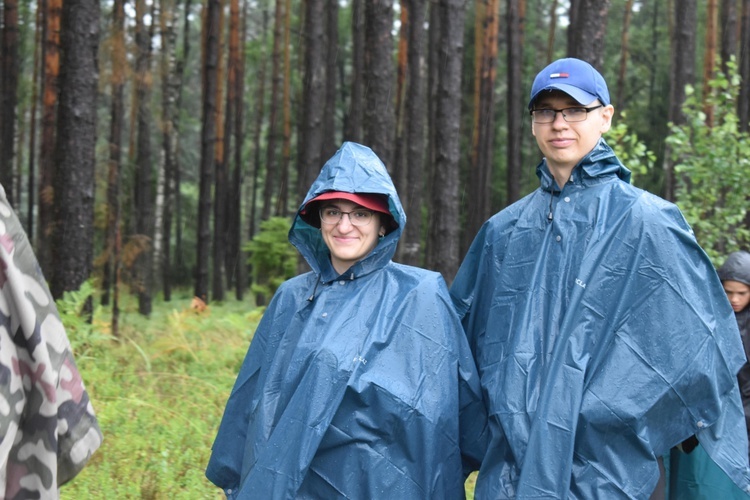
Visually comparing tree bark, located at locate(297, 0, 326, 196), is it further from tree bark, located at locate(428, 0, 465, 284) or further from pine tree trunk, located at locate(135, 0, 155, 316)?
pine tree trunk, located at locate(135, 0, 155, 316)

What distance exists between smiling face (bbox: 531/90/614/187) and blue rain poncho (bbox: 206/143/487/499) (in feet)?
2.15

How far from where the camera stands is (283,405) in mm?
3586

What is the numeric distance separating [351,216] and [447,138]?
901 centimetres

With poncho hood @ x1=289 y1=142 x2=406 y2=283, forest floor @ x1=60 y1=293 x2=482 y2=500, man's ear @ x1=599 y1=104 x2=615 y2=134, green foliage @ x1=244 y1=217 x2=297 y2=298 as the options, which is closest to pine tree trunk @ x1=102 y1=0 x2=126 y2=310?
forest floor @ x1=60 y1=293 x2=482 y2=500

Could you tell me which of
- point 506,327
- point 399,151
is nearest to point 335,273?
point 506,327

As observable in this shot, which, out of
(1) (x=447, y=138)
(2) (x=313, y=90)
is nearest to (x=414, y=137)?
(2) (x=313, y=90)

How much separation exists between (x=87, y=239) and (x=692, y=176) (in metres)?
7.03

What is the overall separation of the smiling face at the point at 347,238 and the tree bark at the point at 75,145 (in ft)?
23.9

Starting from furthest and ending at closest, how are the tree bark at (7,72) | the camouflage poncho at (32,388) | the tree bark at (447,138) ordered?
the tree bark at (7,72), the tree bark at (447,138), the camouflage poncho at (32,388)

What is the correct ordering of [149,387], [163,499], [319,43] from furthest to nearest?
[319,43] < [149,387] < [163,499]

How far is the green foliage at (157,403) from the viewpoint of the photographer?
630 cm

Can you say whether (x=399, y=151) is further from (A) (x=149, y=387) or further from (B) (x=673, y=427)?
(B) (x=673, y=427)

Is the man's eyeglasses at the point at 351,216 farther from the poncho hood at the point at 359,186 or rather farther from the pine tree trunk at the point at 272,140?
the pine tree trunk at the point at 272,140

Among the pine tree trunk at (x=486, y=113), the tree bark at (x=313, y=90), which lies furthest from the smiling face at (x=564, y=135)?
the pine tree trunk at (x=486, y=113)
